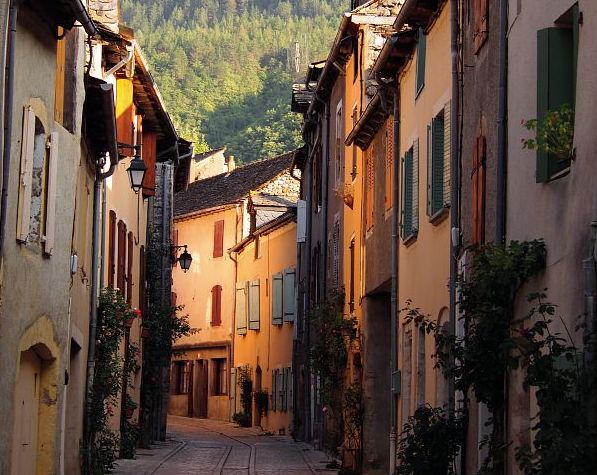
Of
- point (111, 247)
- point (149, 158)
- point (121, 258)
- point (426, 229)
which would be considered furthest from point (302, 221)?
point (426, 229)

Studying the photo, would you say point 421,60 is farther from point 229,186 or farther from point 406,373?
point 229,186

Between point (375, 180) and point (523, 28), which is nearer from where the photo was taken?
point (523, 28)

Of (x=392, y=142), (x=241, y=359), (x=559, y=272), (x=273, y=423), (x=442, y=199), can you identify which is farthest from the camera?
(x=241, y=359)

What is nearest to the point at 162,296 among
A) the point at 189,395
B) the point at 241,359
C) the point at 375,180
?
the point at 375,180

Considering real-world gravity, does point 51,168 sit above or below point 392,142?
below

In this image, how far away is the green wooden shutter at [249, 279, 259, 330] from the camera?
47.3m

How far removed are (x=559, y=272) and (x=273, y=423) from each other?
3287 centimetres

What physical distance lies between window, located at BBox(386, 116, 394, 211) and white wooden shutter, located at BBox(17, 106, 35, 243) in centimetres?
903

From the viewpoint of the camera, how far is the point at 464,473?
15.5m

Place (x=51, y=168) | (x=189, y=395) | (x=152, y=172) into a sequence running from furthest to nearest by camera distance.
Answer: (x=189, y=395), (x=152, y=172), (x=51, y=168)

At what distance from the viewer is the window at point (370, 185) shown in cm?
2438

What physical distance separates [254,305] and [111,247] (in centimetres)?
2362

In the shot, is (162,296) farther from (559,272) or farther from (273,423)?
(559,272)

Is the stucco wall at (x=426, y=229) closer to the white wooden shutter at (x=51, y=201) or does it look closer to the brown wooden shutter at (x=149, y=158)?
the white wooden shutter at (x=51, y=201)
